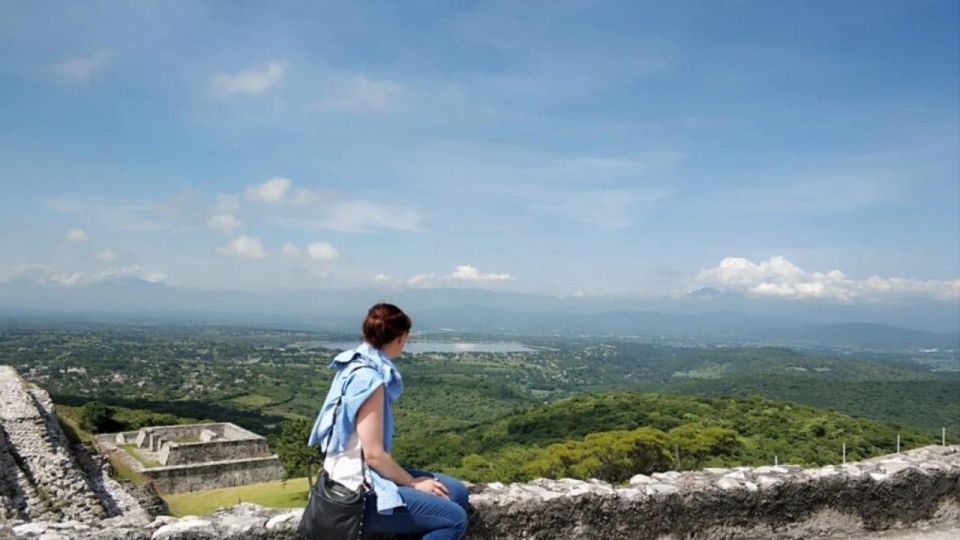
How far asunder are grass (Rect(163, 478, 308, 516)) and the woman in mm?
15292

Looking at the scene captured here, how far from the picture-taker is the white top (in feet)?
9.49

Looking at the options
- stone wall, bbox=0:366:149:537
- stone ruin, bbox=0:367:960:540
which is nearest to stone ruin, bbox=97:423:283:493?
stone wall, bbox=0:366:149:537

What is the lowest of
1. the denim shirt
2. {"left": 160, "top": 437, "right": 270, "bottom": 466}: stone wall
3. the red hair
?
{"left": 160, "top": 437, "right": 270, "bottom": 466}: stone wall

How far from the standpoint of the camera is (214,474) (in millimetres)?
21406

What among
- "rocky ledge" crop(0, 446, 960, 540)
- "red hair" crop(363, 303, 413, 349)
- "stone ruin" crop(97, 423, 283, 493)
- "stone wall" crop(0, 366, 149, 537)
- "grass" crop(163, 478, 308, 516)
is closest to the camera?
"red hair" crop(363, 303, 413, 349)

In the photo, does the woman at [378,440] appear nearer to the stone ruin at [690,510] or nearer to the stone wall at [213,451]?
the stone ruin at [690,510]

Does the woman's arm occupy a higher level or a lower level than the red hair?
lower

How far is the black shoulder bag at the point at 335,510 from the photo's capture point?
9.32 feet

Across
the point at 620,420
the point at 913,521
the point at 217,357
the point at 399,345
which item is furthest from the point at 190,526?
the point at 217,357

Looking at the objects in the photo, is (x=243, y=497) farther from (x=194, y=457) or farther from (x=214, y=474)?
(x=194, y=457)

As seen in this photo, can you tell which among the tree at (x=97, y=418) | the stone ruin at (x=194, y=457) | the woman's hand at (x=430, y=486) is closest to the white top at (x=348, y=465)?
the woman's hand at (x=430, y=486)

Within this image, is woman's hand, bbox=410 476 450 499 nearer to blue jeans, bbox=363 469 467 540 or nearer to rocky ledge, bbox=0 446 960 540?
blue jeans, bbox=363 469 467 540

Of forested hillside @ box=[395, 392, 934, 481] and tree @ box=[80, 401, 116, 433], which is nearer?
forested hillside @ box=[395, 392, 934, 481]

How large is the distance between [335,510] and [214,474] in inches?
844
